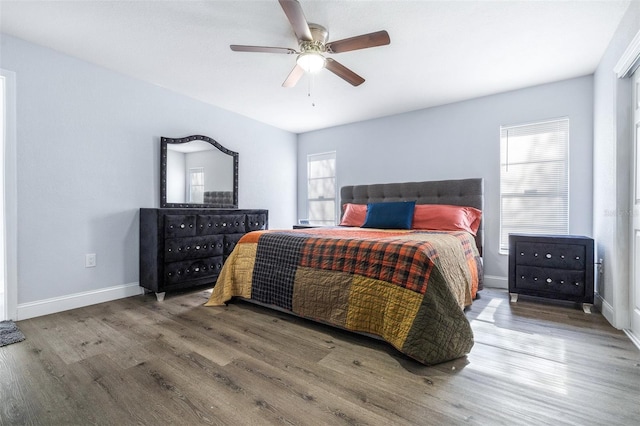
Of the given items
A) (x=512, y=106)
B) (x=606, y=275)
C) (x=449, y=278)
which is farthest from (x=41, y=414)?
(x=512, y=106)

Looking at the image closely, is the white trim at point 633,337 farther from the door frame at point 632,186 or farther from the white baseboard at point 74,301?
the white baseboard at point 74,301

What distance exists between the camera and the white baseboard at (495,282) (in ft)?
11.1

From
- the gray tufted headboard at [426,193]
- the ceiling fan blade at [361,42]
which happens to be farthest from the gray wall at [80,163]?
the gray tufted headboard at [426,193]

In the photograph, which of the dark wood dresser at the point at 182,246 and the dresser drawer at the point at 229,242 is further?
the dresser drawer at the point at 229,242

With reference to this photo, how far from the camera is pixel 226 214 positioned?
11.4 ft

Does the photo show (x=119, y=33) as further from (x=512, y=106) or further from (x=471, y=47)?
(x=512, y=106)

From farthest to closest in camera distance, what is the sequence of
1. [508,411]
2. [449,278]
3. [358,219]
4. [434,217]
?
[358,219]
[434,217]
[449,278]
[508,411]

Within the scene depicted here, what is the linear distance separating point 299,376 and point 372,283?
70cm

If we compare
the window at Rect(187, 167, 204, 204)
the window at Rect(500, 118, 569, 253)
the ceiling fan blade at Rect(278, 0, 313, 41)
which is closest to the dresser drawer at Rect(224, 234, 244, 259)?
Answer: the window at Rect(187, 167, 204, 204)

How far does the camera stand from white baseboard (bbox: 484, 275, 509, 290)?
3375mm

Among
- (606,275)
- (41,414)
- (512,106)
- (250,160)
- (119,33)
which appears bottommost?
(41,414)

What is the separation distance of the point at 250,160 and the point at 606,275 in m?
4.20

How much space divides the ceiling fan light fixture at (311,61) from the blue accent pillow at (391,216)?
1.86 meters

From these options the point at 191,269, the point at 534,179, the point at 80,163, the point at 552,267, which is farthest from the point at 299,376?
the point at 534,179
